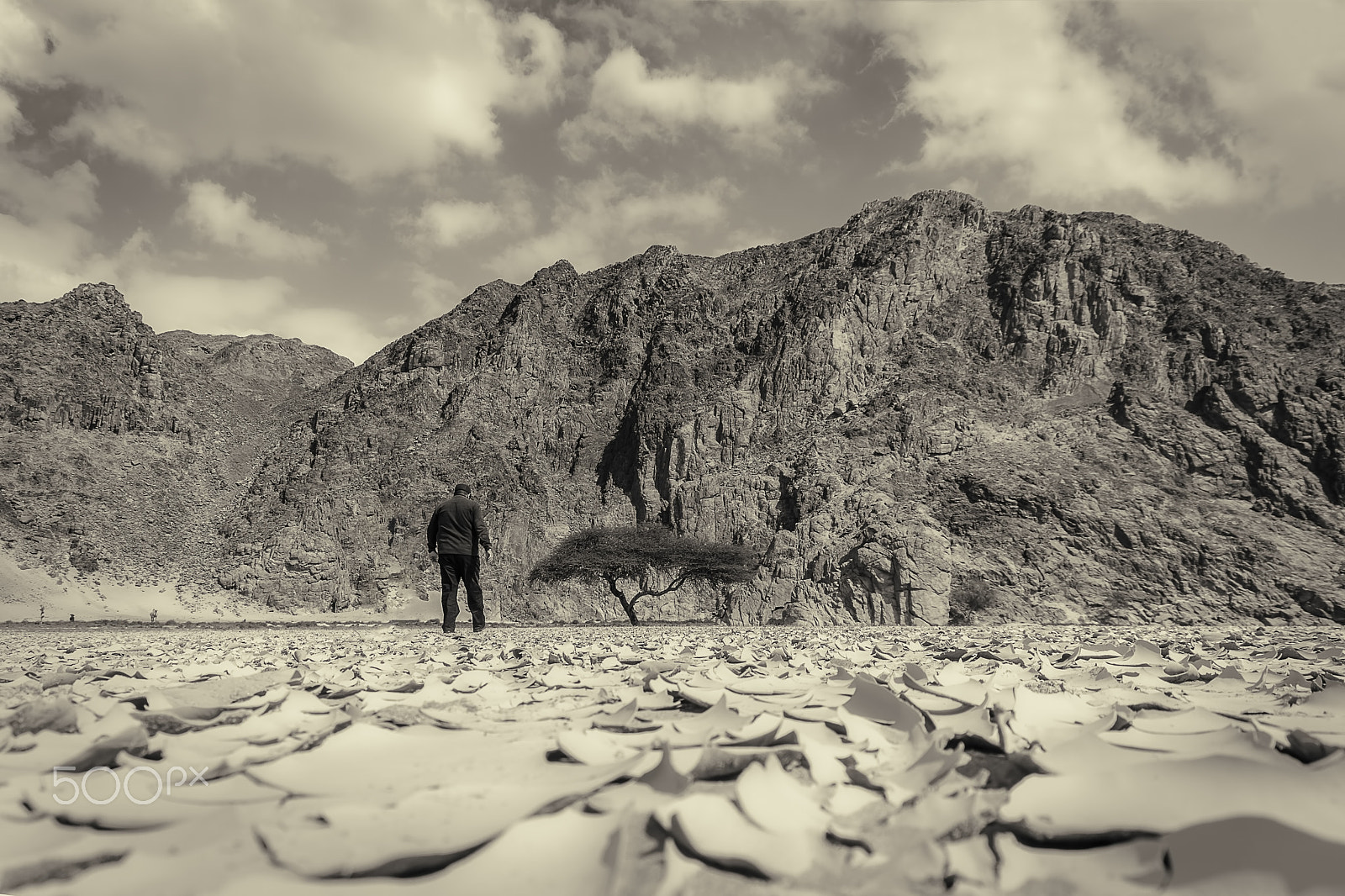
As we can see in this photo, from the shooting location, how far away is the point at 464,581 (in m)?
8.05

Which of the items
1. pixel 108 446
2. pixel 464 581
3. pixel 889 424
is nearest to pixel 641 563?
pixel 889 424

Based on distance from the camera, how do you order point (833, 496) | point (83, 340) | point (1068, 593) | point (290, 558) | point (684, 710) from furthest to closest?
point (83, 340), point (290, 558), point (833, 496), point (1068, 593), point (684, 710)

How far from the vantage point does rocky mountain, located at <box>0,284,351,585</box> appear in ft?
113

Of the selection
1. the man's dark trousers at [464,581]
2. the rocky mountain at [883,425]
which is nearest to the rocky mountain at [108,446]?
the rocky mountain at [883,425]

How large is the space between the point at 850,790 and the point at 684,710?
974 millimetres

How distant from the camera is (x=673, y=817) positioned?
3.84 ft

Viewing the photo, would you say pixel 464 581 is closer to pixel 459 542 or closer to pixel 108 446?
pixel 459 542

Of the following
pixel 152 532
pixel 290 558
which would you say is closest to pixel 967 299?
pixel 290 558

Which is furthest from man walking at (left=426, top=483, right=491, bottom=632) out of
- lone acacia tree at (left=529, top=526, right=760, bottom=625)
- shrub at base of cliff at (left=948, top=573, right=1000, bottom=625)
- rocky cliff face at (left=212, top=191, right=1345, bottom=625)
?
shrub at base of cliff at (left=948, top=573, right=1000, bottom=625)

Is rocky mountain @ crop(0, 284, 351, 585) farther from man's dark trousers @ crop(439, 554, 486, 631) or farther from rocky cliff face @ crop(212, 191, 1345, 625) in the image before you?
man's dark trousers @ crop(439, 554, 486, 631)

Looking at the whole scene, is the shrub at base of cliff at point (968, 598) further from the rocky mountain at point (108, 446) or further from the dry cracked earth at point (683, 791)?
the rocky mountain at point (108, 446)

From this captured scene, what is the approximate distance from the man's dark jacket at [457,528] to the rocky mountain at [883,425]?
32.4 feet

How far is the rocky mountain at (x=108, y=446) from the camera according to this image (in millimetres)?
34500

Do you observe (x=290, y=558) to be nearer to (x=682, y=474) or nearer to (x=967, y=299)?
(x=682, y=474)
